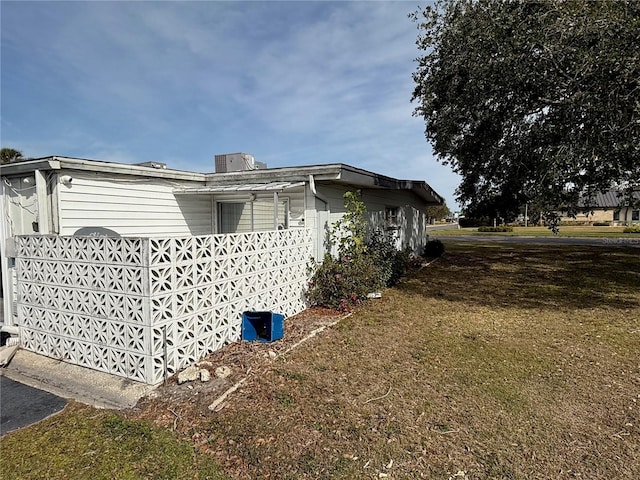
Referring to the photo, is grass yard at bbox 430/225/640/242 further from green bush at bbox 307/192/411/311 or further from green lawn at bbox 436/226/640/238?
green bush at bbox 307/192/411/311

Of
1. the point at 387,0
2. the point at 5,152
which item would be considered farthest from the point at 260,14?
the point at 5,152

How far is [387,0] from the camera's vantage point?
27.8 feet

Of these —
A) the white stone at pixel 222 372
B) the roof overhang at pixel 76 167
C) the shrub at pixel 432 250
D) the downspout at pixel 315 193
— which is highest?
the roof overhang at pixel 76 167

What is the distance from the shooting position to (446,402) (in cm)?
366

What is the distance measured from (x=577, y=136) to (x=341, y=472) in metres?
7.27

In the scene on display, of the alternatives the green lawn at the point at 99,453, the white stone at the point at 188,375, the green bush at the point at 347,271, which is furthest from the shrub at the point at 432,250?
the green lawn at the point at 99,453

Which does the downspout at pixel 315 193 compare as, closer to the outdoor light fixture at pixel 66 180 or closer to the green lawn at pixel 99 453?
the outdoor light fixture at pixel 66 180

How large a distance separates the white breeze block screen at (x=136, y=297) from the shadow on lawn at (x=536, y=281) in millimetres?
5409

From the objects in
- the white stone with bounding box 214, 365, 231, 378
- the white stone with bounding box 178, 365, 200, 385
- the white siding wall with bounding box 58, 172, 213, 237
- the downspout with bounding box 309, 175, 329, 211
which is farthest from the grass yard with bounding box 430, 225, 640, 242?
the white stone with bounding box 178, 365, 200, 385

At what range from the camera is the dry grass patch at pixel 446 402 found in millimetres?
2799

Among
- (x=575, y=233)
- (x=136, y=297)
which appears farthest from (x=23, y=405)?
(x=575, y=233)

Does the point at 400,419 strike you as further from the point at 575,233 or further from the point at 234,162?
the point at 575,233

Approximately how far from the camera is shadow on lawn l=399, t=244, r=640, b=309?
7.96 m

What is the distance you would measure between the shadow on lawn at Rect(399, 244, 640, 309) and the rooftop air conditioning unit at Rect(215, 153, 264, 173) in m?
5.49
